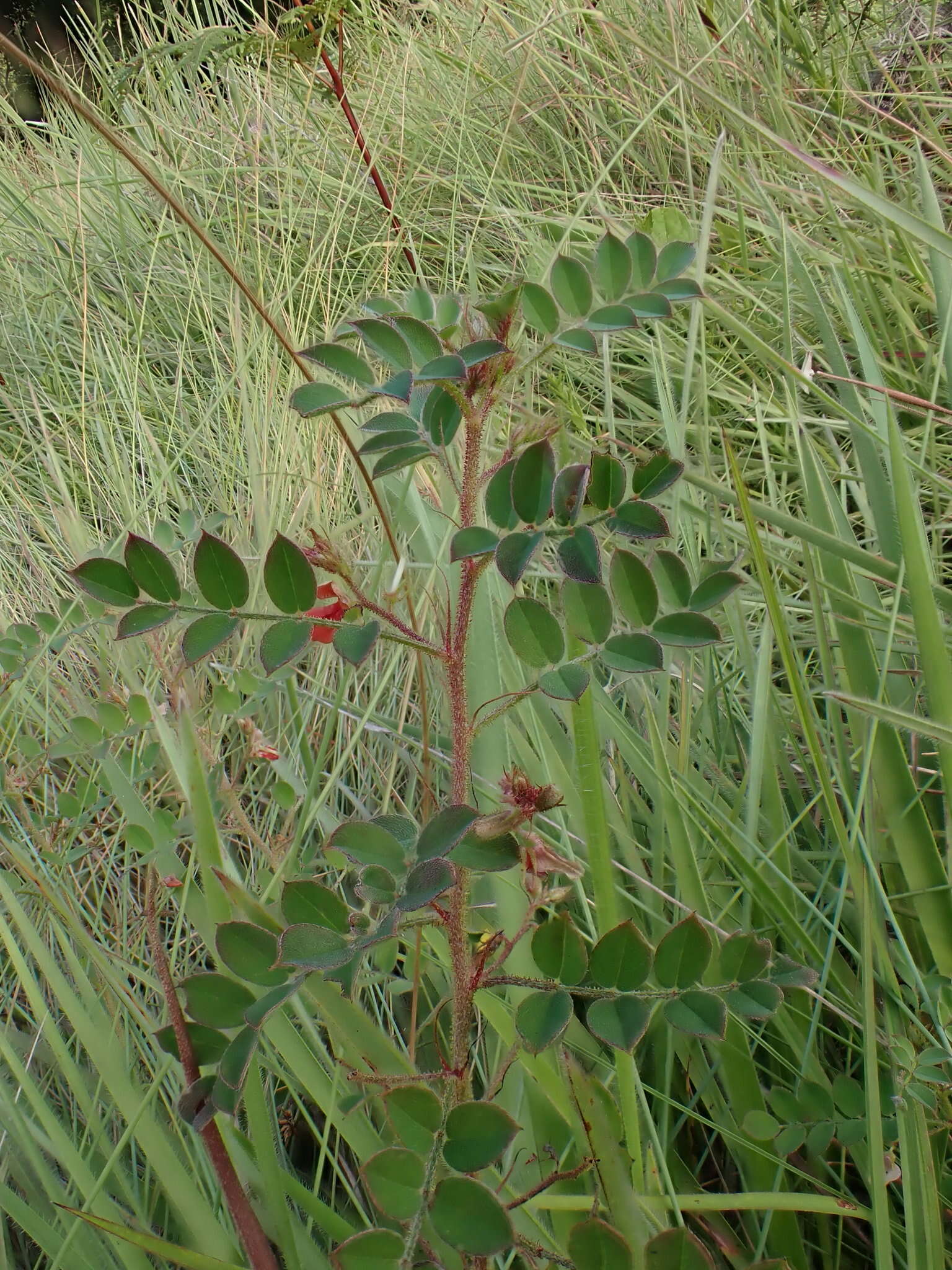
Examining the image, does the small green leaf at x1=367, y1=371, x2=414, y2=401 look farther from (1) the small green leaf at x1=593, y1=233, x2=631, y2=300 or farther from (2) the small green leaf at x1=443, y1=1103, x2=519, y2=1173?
(2) the small green leaf at x1=443, y1=1103, x2=519, y2=1173

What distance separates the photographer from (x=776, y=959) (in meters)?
0.36

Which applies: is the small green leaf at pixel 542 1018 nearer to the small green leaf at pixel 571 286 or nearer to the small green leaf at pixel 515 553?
the small green leaf at pixel 515 553

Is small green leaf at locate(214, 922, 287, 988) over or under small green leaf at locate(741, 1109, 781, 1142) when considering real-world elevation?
over

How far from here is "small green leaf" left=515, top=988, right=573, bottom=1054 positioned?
0.98 feet

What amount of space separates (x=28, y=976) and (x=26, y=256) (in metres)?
1.95

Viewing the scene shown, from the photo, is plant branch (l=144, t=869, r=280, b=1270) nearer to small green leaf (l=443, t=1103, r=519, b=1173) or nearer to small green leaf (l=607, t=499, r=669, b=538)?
small green leaf (l=443, t=1103, r=519, b=1173)

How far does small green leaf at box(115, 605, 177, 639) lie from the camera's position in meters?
0.32

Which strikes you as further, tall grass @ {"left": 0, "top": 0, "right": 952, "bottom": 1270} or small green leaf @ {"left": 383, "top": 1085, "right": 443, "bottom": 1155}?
tall grass @ {"left": 0, "top": 0, "right": 952, "bottom": 1270}

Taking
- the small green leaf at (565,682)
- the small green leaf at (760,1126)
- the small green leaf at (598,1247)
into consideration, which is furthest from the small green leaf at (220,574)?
the small green leaf at (760,1126)

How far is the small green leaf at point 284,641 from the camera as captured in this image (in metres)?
0.31

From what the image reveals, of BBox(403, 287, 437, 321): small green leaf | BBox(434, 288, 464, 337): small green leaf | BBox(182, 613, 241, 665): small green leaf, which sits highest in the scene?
BBox(403, 287, 437, 321): small green leaf

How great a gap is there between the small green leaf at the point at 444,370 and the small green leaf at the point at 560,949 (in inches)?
6.9

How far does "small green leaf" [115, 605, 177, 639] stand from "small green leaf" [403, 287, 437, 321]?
0.54ft

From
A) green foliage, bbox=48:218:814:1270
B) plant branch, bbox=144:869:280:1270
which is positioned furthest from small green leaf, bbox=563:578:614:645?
plant branch, bbox=144:869:280:1270
